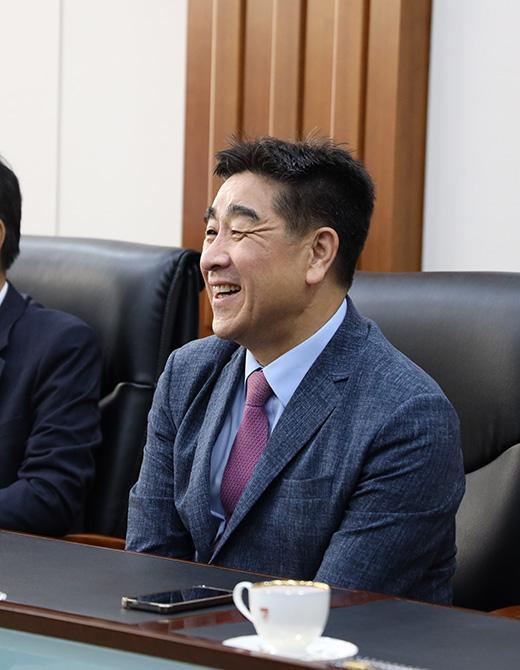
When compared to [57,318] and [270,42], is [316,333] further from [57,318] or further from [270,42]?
[270,42]

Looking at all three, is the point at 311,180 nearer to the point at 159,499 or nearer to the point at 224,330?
the point at 224,330

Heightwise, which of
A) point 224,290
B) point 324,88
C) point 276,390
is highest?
point 324,88

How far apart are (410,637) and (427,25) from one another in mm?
2030

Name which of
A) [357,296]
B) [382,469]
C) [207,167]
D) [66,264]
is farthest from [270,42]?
[382,469]

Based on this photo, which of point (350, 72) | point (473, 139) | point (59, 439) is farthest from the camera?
point (350, 72)

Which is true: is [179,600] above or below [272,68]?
below

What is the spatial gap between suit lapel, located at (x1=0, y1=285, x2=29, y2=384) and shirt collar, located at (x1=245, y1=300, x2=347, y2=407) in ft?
2.56

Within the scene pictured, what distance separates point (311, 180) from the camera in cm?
207

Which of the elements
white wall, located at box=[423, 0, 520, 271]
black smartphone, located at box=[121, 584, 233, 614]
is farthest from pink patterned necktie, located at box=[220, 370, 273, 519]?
white wall, located at box=[423, 0, 520, 271]

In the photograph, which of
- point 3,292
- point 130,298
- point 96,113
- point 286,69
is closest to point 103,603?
point 130,298

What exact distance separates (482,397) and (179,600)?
0.98 m

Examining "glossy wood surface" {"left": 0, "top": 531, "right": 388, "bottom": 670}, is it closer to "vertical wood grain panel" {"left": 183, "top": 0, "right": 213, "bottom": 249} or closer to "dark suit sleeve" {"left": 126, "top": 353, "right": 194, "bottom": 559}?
"dark suit sleeve" {"left": 126, "top": 353, "right": 194, "bottom": 559}

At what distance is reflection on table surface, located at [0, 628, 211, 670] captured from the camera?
1.15 meters

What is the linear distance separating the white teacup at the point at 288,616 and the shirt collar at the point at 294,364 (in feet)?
2.75
